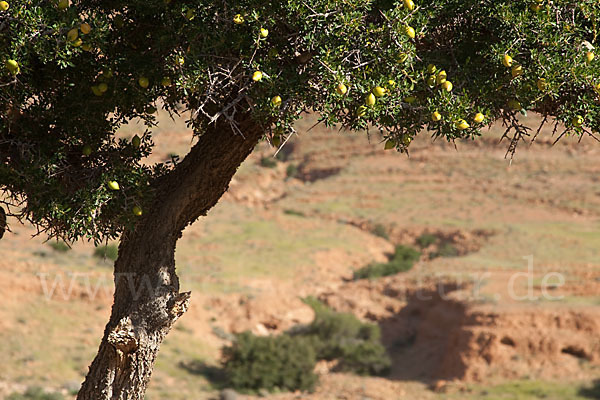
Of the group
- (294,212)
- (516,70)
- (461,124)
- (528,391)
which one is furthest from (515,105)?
(294,212)

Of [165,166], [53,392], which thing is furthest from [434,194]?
[165,166]

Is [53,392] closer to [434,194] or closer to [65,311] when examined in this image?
[65,311]

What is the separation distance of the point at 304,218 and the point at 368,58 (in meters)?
36.0

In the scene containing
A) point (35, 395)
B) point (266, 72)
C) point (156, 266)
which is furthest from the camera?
point (35, 395)

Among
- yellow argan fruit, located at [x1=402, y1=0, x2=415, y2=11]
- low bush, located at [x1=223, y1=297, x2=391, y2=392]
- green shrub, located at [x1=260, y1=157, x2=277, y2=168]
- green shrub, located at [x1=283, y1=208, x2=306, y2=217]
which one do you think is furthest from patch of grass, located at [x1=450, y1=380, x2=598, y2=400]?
green shrub, located at [x1=260, y1=157, x2=277, y2=168]

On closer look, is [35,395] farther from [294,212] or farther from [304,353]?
[294,212]

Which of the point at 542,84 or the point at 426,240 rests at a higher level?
the point at 426,240

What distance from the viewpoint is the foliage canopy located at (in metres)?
3.54

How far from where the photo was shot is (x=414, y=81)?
3.63m

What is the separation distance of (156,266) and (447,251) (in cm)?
3004

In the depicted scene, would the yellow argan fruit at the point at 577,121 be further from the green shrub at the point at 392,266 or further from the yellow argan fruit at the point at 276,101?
the green shrub at the point at 392,266

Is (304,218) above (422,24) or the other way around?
above

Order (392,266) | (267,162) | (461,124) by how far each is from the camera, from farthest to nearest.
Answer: (267,162) → (392,266) → (461,124)

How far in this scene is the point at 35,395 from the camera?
49.5 feet
